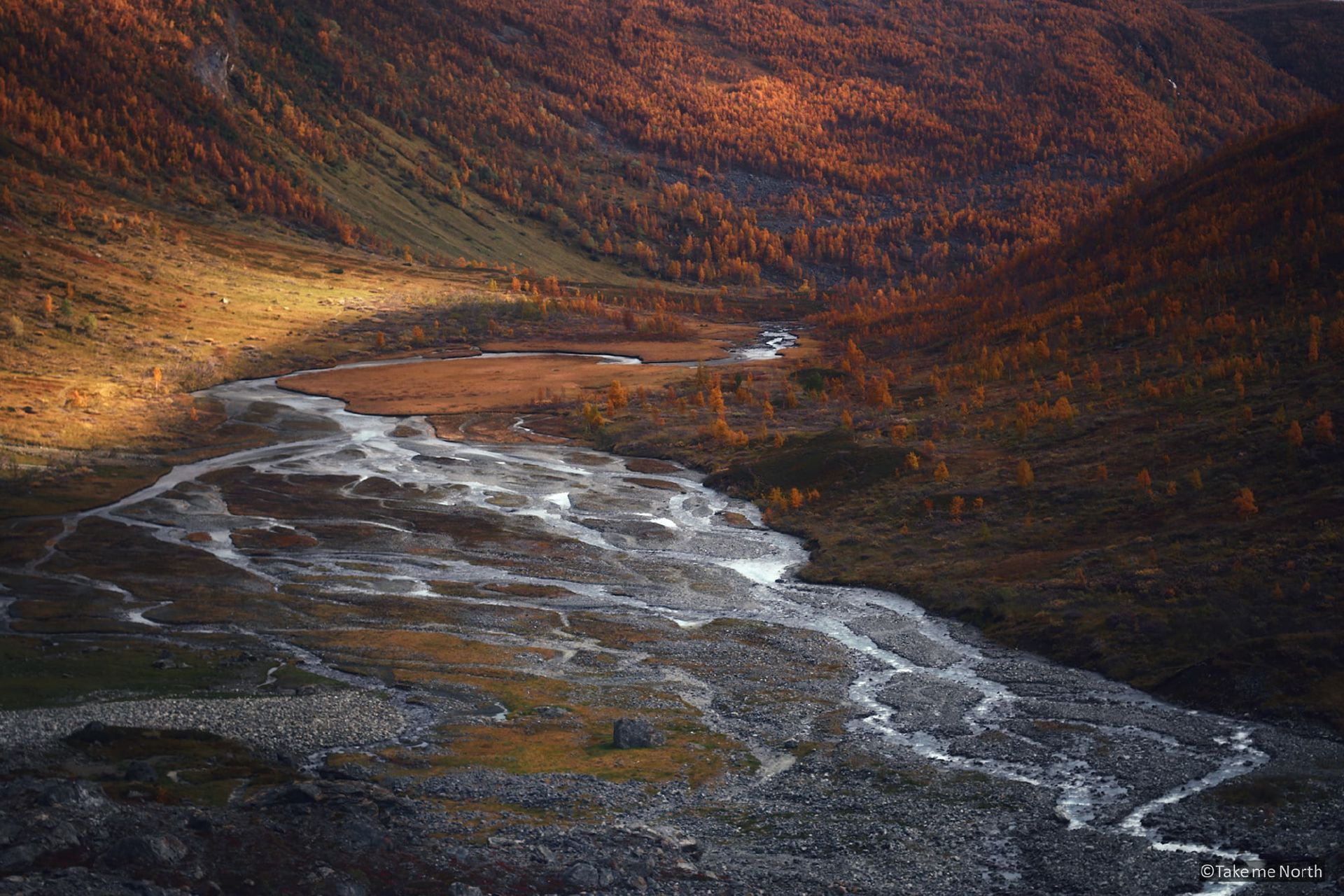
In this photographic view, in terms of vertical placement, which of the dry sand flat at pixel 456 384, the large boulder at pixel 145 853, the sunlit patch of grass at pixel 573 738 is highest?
the large boulder at pixel 145 853

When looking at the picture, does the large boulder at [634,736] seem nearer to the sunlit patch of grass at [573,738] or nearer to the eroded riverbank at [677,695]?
the sunlit patch of grass at [573,738]

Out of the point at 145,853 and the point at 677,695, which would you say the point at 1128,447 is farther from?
the point at 145,853

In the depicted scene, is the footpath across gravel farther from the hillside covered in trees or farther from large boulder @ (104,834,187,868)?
the hillside covered in trees

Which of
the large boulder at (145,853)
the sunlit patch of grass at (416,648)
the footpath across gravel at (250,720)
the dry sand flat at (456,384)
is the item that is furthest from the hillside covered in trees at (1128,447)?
the large boulder at (145,853)

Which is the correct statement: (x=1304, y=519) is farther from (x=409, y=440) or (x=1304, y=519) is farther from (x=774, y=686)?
(x=409, y=440)

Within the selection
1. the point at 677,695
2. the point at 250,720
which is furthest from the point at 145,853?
the point at 677,695
